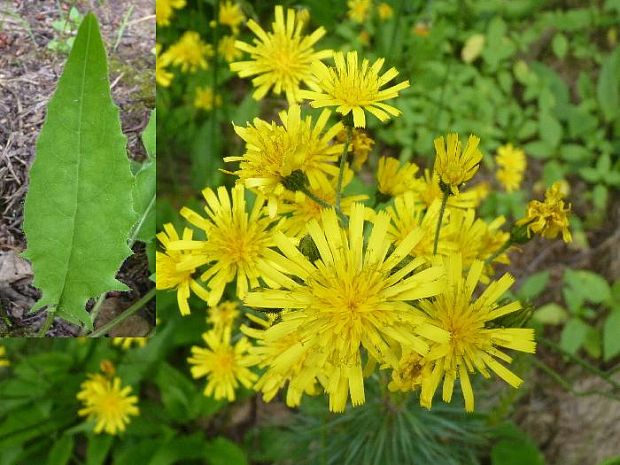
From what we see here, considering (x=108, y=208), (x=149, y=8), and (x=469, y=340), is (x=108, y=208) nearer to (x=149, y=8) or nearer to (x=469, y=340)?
(x=149, y=8)

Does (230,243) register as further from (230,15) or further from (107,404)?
(230,15)

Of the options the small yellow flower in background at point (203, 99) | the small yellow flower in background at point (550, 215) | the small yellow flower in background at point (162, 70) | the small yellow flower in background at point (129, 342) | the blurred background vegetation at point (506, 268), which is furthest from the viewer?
the small yellow flower in background at point (203, 99)

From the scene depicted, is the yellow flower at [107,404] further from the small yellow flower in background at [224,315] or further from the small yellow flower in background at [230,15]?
the small yellow flower in background at [230,15]

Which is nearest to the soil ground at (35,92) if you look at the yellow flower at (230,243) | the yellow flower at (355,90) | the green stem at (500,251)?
the yellow flower at (230,243)

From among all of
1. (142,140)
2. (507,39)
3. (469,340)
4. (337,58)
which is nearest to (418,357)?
(469,340)

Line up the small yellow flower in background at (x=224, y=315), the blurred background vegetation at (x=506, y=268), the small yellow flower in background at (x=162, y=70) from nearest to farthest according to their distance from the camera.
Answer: the small yellow flower in background at (x=224, y=315)
the blurred background vegetation at (x=506, y=268)
the small yellow flower in background at (x=162, y=70)
